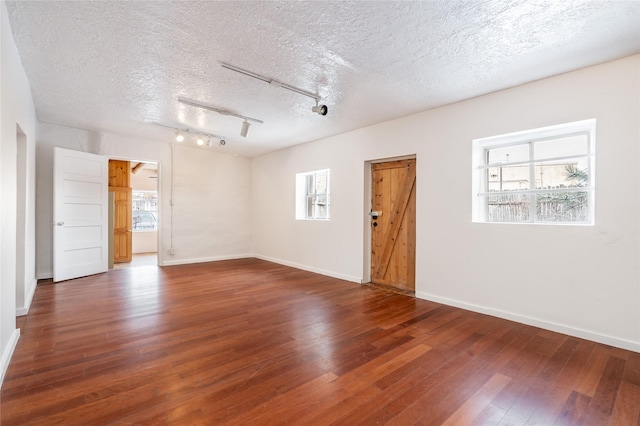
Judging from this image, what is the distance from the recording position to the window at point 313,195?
19.4ft

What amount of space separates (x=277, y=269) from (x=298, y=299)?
7.09 feet

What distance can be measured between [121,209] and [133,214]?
6.94 feet

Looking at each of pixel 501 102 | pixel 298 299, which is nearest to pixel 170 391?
pixel 298 299

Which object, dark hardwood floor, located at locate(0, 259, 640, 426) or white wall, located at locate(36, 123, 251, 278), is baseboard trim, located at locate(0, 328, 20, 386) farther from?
white wall, located at locate(36, 123, 251, 278)

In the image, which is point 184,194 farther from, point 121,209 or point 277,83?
point 277,83

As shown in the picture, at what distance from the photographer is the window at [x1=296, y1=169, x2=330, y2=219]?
5.92m

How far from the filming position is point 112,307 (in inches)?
140

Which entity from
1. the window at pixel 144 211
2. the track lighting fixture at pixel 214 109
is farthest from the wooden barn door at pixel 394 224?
the window at pixel 144 211

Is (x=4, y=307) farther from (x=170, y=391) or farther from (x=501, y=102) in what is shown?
(x=501, y=102)

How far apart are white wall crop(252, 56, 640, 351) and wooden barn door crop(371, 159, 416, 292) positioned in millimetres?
192

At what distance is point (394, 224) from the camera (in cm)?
457

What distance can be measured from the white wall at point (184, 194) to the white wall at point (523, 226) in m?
3.28

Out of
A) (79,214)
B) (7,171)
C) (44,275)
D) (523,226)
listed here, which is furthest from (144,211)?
(523,226)

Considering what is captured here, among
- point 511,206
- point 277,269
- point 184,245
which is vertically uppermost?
point 511,206
